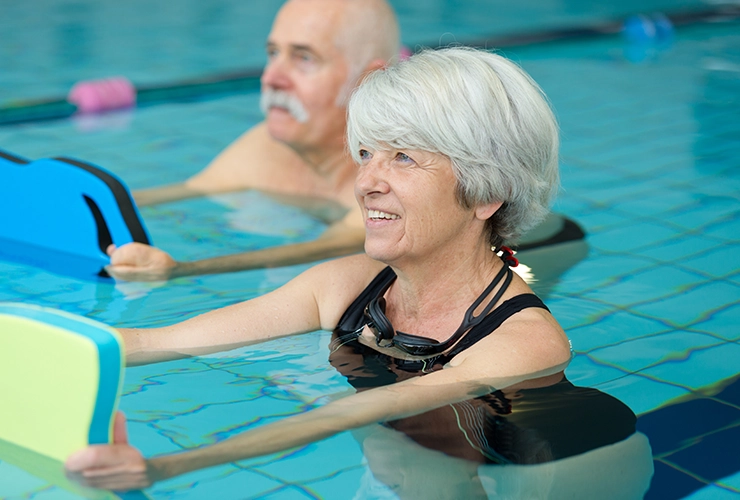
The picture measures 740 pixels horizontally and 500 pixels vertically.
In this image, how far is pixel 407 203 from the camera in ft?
7.36

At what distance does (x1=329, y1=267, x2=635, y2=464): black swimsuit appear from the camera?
2.14 metres

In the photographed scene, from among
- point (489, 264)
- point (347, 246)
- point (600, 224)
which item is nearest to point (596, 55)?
point (600, 224)

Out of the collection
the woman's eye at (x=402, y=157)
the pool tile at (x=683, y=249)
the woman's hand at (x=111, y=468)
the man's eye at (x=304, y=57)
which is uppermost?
the woman's eye at (x=402, y=157)

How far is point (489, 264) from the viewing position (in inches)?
94.4

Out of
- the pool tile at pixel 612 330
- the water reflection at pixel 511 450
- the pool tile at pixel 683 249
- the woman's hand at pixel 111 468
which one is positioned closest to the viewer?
the woman's hand at pixel 111 468

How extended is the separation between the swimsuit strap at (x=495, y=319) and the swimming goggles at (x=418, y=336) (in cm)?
2

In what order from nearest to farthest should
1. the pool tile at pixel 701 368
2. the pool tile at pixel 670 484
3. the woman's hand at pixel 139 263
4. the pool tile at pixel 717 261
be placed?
the pool tile at pixel 670 484 < the pool tile at pixel 701 368 < the woman's hand at pixel 139 263 < the pool tile at pixel 717 261

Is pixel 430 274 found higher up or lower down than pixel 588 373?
higher up

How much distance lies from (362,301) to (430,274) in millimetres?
233

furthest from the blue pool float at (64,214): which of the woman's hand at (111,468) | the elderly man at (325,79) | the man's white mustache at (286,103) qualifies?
the woman's hand at (111,468)

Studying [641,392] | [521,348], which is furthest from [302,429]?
[641,392]

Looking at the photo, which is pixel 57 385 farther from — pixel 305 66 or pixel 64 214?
pixel 305 66

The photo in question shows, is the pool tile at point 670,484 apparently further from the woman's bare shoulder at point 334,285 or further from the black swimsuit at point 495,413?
the woman's bare shoulder at point 334,285

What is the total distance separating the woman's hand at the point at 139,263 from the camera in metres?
3.32
